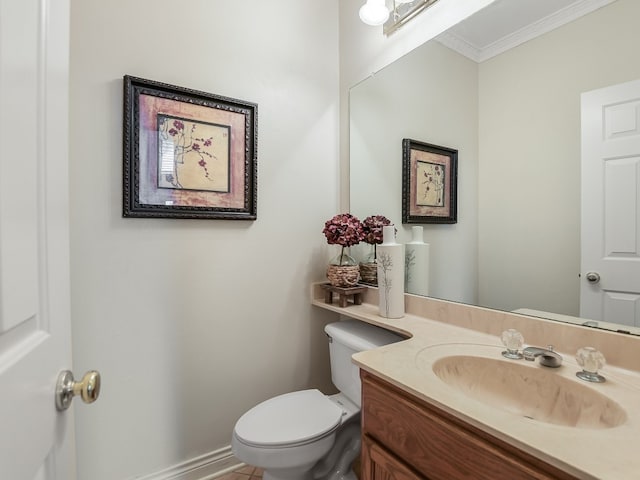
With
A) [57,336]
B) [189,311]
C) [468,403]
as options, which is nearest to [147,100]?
[189,311]

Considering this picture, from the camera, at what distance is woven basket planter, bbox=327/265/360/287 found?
1.51 metres

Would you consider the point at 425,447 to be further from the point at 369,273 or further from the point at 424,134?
the point at 424,134

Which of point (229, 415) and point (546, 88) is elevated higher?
point (546, 88)

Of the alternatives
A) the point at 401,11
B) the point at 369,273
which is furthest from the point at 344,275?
the point at 401,11

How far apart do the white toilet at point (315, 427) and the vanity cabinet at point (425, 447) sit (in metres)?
0.30

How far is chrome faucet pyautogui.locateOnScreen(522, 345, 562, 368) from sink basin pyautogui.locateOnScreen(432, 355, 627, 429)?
23 millimetres

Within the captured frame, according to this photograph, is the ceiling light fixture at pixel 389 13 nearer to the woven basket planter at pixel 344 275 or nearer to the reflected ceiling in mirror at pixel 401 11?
the reflected ceiling in mirror at pixel 401 11

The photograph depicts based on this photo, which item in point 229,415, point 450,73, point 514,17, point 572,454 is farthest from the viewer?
point 229,415

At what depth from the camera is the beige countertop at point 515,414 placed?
0.47m

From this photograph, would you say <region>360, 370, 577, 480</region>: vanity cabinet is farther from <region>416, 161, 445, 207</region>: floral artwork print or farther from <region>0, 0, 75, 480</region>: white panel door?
<region>416, 161, 445, 207</region>: floral artwork print

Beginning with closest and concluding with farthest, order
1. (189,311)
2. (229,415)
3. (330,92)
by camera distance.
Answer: (189,311)
(229,415)
(330,92)

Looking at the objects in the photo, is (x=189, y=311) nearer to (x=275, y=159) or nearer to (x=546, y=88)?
(x=275, y=159)

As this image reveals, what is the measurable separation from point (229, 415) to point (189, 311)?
1.78 feet

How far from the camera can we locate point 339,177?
1766 mm
